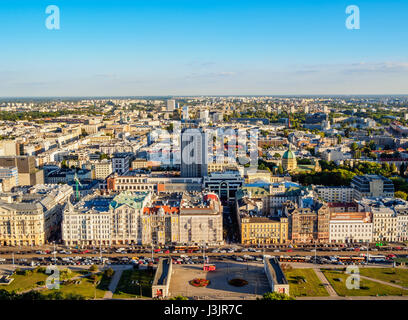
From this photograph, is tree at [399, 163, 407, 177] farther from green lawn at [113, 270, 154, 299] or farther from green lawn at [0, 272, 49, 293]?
green lawn at [0, 272, 49, 293]

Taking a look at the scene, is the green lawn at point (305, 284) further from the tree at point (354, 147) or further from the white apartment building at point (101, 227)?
the tree at point (354, 147)

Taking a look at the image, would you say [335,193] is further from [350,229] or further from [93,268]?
[93,268]

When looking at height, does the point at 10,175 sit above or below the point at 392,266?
above

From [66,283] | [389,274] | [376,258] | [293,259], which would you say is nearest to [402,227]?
[376,258]

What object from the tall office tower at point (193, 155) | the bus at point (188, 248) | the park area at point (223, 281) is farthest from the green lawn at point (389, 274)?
the tall office tower at point (193, 155)
